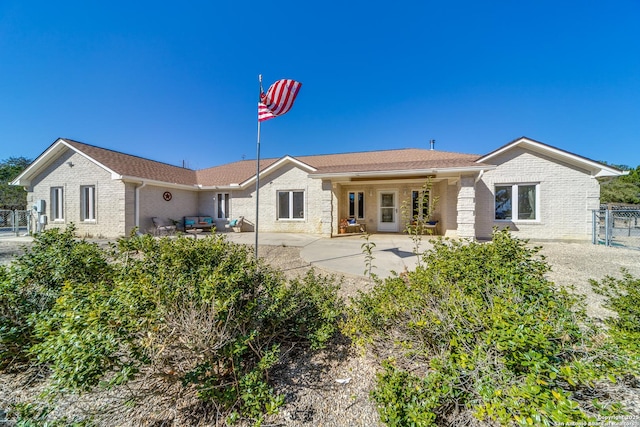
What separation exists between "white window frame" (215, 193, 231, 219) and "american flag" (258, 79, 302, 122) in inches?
379

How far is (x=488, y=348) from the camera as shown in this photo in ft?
6.07

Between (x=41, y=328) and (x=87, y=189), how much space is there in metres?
15.2

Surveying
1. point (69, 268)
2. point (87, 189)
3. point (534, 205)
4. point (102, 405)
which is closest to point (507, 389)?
point (102, 405)

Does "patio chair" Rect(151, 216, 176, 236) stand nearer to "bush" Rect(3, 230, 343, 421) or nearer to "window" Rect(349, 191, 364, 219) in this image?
"window" Rect(349, 191, 364, 219)

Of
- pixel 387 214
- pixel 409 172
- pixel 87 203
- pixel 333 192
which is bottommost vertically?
pixel 387 214

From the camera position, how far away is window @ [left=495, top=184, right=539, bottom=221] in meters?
11.0

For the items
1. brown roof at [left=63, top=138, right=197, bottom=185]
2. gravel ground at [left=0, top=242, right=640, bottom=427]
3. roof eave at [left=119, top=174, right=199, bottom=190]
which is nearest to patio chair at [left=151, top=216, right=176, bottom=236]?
roof eave at [left=119, top=174, right=199, bottom=190]

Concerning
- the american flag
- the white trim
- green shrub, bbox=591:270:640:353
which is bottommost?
green shrub, bbox=591:270:640:353

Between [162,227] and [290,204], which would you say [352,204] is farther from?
[162,227]

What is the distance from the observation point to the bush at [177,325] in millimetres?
1846

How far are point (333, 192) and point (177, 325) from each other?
10.2 m

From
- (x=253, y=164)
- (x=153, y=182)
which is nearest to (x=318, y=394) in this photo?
(x=153, y=182)

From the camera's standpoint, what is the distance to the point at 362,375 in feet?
8.20

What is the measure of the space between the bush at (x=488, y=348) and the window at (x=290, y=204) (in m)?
11.0
